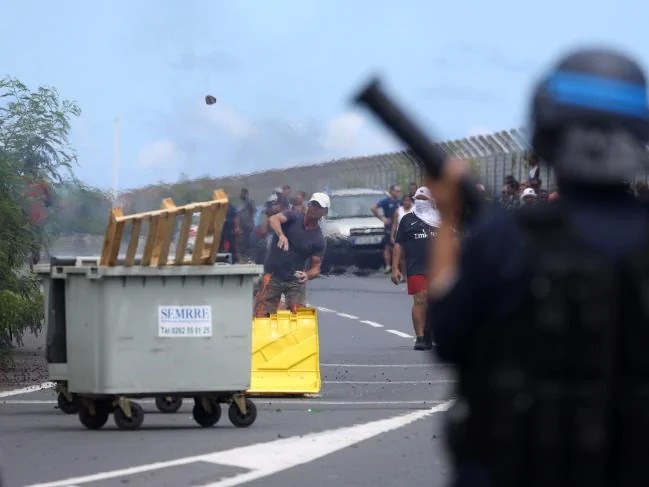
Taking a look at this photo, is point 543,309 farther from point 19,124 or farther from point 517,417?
point 19,124

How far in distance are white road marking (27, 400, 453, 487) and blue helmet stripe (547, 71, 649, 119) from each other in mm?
6208

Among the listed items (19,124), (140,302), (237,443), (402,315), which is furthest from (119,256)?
(402,315)

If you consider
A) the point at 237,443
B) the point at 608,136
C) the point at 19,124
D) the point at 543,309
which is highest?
the point at 19,124

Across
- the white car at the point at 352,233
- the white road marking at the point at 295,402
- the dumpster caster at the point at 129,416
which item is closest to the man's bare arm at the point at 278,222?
the white road marking at the point at 295,402

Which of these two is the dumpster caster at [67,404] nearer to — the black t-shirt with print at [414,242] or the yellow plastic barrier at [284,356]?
the yellow plastic barrier at [284,356]

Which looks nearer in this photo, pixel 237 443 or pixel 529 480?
pixel 529 480

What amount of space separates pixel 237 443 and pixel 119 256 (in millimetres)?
1742

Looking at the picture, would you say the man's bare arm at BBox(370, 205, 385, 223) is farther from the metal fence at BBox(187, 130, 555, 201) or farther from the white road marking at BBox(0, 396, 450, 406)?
the white road marking at BBox(0, 396, 450, 406)

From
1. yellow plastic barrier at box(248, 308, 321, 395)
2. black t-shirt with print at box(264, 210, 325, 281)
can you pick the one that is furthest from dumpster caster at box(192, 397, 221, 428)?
black t-shirt with print at box(264, 210, 325, 281)

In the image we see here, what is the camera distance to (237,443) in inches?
441

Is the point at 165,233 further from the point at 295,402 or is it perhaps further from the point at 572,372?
the point at 572,372

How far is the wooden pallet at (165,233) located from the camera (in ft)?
39.3

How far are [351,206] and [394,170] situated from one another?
5.24m

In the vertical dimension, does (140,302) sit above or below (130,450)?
above
